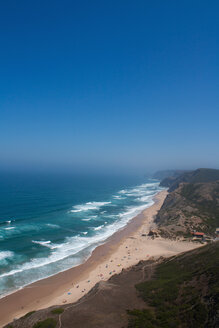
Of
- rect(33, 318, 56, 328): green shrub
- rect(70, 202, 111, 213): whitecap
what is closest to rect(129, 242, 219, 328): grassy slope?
rect(33, 318, 56, 328): green shrub

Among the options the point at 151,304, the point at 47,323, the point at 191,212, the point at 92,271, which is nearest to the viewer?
the point at 47,323

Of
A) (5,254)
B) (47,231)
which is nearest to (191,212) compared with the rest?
(47,231)

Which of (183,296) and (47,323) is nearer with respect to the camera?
(47,323)

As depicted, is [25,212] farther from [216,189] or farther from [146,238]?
[216,189]

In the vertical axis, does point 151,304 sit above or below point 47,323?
below

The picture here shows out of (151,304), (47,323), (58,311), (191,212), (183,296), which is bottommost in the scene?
(58,311)

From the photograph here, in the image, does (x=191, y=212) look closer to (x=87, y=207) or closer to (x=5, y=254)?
(x=87, y=207)

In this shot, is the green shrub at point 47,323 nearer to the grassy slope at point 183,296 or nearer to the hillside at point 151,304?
A: the hillside at point 151,304
